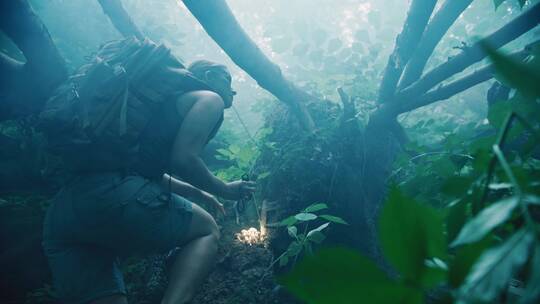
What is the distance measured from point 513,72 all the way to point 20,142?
5.59 m

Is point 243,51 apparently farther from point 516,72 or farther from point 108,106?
point 516,72

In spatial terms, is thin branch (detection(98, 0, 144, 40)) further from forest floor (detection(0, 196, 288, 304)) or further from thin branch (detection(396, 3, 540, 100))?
thin branch (detection(396, 3, 540, 100))

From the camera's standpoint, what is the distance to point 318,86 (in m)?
4.68

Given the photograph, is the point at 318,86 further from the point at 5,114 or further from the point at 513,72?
the point at 513,72

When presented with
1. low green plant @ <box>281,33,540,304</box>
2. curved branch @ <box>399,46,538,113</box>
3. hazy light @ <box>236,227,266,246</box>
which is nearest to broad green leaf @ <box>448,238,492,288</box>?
low green plant @ <box>281,33,540,304</box>

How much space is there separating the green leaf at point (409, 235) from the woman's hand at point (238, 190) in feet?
6.35

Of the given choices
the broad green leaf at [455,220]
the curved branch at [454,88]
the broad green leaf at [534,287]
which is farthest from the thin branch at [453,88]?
the broad green leaf at [534,287]

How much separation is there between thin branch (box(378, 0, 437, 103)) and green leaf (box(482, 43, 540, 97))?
1962mm

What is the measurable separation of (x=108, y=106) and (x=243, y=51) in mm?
1126

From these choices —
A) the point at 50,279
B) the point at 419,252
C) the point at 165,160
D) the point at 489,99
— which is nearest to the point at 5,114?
the point at 165,160

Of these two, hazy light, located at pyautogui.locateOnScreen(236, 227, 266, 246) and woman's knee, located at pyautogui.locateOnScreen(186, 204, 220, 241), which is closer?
woman's knee, located at pyautogui.locateOnScreen(186, 204, 220, 241)

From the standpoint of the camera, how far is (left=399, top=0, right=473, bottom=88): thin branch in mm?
2174

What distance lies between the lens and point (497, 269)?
0.32 m

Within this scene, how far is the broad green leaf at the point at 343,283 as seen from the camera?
0.33 metres
